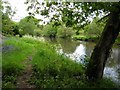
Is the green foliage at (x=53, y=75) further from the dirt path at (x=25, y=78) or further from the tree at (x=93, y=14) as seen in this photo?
the tree at (x=93, y=14)

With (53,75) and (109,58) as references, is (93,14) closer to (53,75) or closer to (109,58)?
(53,75)

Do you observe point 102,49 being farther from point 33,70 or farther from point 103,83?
point 33,70

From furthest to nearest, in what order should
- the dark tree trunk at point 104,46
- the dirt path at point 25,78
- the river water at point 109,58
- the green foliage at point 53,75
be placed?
the river water at point 109,58
the dark tree trunk at point 104,46
the green foliage at point 53,75
the dirt path at point 25,78

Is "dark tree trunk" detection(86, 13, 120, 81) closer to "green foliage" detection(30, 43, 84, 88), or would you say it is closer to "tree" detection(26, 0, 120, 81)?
"tree" detection(26, 0, 120, 81)

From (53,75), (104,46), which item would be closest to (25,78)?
(53,75)

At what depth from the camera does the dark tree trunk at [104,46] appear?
11819 millimetres

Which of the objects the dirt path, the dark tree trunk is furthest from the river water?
the dirt path

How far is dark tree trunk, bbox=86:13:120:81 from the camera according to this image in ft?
38.8

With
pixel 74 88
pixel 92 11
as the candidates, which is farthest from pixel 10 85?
pixel 92 11

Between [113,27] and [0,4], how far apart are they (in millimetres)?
8362

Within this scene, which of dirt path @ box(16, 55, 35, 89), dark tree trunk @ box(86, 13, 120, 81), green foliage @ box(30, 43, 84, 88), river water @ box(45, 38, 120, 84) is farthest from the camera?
river water @ box(45, 38, 120, 84)

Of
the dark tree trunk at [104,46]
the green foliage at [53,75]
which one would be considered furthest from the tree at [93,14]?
the green foliage at [53,75]

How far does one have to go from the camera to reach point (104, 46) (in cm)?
1209

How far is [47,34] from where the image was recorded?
122 m
